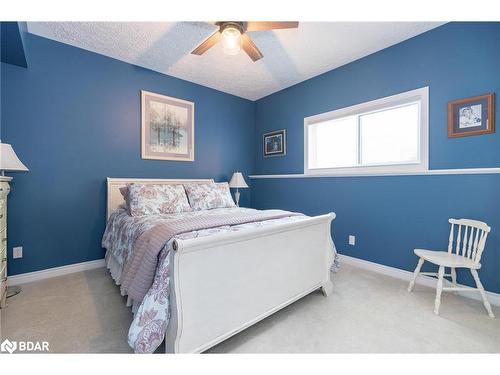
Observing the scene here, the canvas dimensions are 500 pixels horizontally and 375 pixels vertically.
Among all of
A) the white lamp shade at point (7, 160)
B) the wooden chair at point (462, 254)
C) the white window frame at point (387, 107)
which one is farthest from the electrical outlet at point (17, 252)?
the wooden chair at point (462, 254)

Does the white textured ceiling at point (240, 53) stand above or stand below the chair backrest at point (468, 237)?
above

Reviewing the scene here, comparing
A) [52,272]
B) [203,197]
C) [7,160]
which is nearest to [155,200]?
[203,197]

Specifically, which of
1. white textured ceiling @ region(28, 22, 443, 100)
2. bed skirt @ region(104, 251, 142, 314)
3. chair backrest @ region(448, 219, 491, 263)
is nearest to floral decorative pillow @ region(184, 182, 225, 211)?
bed skirt @ region(104, 251, 142, 314)

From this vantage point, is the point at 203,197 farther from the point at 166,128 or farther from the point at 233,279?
the point at 233,279

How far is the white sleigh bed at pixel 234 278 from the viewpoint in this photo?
116 cm

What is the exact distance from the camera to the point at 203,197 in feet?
9.46

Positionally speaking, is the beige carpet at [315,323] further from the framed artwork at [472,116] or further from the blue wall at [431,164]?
the framed artwork at [472,116]

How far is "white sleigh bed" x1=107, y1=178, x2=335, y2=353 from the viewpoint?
3.80 ft

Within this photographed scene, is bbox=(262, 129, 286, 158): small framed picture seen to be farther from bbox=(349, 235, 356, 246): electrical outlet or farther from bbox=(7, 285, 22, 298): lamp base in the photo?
bbox=(7, 285, 22, 298): lamp base

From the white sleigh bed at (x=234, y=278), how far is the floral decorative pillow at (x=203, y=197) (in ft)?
4.66

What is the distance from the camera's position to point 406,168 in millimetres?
2434

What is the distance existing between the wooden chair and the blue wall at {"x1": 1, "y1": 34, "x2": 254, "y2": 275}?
3286 mm
